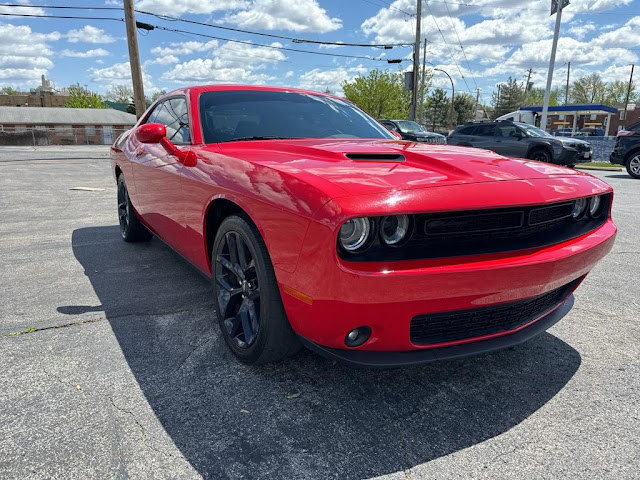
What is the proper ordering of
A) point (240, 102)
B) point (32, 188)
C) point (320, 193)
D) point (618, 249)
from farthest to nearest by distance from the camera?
1. point (32, 188)
2. point (618, 249)
3. point (240, 102)
4. point (320, 193)

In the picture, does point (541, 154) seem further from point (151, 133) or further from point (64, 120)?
point (64, 120)

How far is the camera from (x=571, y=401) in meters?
2.08

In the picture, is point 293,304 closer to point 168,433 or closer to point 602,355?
point 168,433

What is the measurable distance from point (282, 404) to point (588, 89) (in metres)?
96.1

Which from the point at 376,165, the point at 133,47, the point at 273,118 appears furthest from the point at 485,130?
the point at 376,165

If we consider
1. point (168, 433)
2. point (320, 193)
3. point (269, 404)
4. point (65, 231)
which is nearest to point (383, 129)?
point (320, 193)

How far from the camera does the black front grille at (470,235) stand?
5.82 feet

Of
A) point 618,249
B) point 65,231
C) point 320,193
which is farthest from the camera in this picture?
point 65,231

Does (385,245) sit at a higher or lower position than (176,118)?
lower

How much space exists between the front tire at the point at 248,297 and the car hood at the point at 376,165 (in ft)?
1.26

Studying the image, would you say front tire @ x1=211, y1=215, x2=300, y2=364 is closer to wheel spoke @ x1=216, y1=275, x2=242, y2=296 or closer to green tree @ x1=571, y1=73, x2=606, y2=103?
wheel spoke @ x1=216, y1=275, x2=242, y2=296

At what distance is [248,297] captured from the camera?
2.25m

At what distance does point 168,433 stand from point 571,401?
174 centimetres

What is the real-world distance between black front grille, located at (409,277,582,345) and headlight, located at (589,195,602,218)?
69 centimetres
